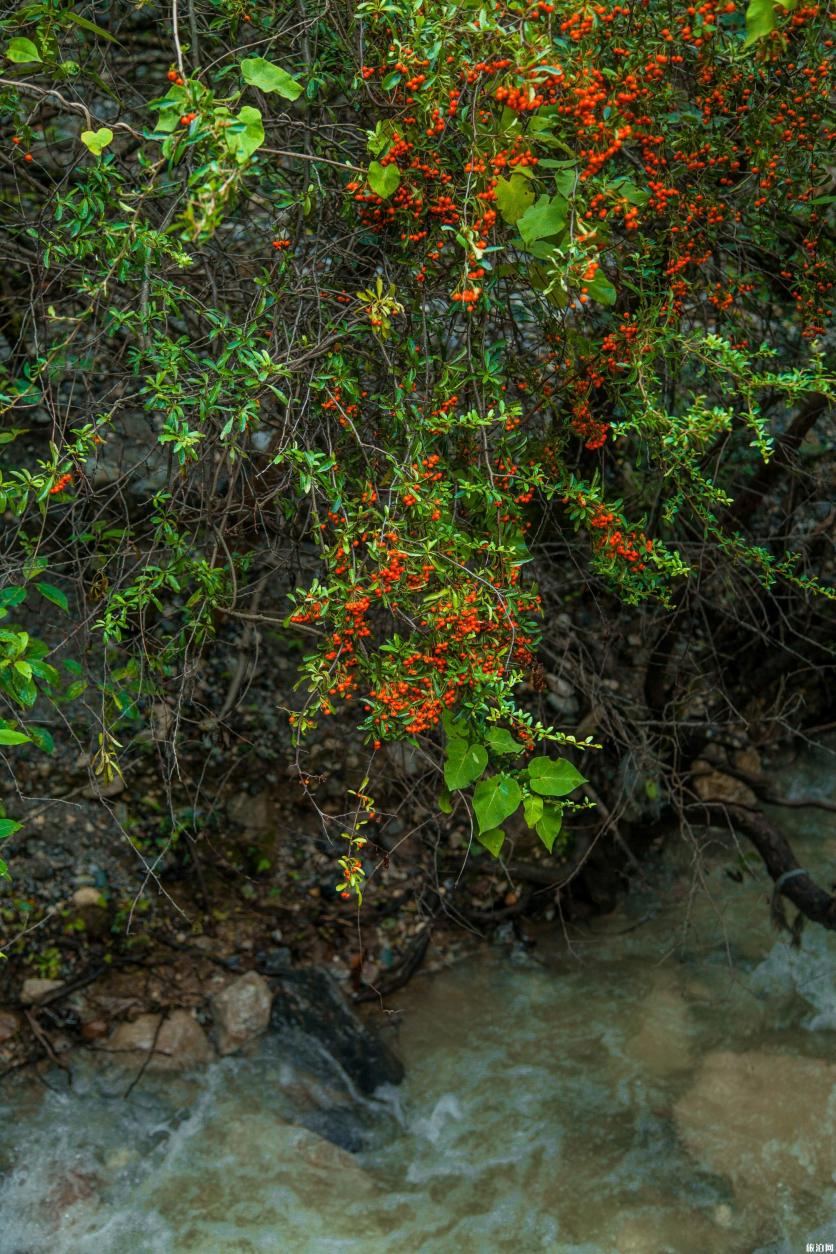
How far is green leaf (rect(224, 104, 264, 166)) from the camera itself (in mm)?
2047

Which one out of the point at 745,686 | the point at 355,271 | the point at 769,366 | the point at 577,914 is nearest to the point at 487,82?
the point at 355,271

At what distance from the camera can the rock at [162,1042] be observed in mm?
3889

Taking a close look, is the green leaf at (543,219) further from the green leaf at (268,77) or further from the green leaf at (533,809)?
the green leaf at (533,809)

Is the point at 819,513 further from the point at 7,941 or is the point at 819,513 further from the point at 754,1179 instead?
the point at 7,941

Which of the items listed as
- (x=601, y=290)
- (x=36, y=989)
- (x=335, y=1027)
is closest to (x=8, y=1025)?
(x=36, y=989)

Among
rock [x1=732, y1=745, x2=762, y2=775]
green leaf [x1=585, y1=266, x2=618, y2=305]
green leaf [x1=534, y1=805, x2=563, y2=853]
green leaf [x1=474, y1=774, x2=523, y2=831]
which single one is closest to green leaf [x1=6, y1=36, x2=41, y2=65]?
green leaf [x1=585, y1=266, x2=618, y2=305]

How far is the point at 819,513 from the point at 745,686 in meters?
0.72

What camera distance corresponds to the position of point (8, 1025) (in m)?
3.80

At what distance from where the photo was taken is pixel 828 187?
10.0 ft

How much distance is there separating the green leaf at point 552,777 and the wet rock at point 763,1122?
1850mm

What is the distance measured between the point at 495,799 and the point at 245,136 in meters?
1.37

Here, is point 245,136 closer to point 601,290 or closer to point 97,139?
point 97,139

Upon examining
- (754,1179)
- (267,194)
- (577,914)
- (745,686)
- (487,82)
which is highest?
(487,82)

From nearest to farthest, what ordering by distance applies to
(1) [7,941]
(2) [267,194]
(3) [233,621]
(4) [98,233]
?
1. (4) [98,233]
2. (2) [267,194]
3. (1) [7,941]
4. (3) [233,621]
